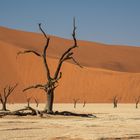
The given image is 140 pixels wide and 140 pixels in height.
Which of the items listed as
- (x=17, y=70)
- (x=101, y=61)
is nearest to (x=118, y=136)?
(x=17, y=70)

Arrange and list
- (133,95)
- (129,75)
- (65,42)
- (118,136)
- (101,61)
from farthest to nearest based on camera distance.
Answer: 1. (65,42)
2. (101,61)
3. (129,75)
4. (133,95)
5. (118,136)

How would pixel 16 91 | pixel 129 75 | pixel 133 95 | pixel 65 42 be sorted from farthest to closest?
pixel 65 42 < pixel 129 75 < pixel 133 95 < pixel 16 91

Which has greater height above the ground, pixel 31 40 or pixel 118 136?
pixel 31 40

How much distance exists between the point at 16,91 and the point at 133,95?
19.7m

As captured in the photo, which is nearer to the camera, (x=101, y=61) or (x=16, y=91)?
(x=16, y=91)

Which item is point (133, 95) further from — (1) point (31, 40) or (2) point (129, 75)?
(1) point (31, 40)

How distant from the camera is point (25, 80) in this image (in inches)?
3647

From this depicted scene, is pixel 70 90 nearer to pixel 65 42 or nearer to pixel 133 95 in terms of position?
pixel 133 95

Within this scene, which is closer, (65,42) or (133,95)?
(133,95)

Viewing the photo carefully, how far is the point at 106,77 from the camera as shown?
306 ft

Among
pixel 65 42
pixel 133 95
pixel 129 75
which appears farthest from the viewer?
pixel 65 42

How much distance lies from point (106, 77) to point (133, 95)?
291 inches

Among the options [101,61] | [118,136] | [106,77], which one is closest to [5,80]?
[106,77]

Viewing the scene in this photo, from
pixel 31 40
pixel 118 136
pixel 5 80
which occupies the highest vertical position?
pixel 31 40
